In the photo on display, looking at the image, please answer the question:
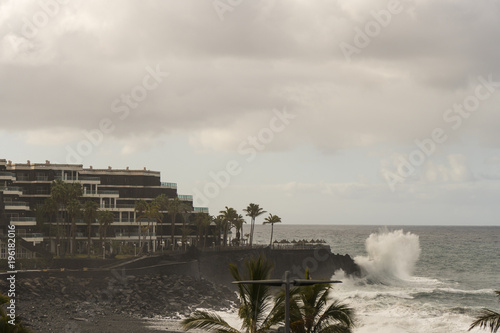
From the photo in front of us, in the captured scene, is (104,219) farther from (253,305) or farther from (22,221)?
(253,305)

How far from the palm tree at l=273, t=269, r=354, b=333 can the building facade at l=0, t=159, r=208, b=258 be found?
251 ft

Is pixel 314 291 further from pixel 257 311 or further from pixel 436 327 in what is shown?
pixel 436 327

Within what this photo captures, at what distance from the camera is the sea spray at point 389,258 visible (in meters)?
132

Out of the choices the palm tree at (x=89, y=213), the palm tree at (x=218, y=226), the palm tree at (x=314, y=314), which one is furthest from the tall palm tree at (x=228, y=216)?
the palm tree at (x=314, y=314)

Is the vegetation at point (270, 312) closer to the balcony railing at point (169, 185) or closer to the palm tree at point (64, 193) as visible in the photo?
the palm tree at point (64, 193)

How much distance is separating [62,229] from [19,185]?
11.1 meters

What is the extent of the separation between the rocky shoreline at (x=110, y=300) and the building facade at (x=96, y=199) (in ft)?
56.0

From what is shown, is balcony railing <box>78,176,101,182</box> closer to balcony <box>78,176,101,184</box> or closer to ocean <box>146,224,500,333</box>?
balcony <box>78,176,101,184</box>

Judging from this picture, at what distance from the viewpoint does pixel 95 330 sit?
62500 mm

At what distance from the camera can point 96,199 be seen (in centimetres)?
11212

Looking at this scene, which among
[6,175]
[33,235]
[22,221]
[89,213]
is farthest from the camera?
[6,175]

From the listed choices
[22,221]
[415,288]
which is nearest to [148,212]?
[22,221]

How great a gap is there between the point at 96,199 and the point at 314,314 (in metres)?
93.3

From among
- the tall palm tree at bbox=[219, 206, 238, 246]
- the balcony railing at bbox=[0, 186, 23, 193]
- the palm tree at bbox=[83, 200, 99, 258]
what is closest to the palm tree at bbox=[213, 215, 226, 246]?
the tall palm tree at bbox=[219, 206, 238, 246]
